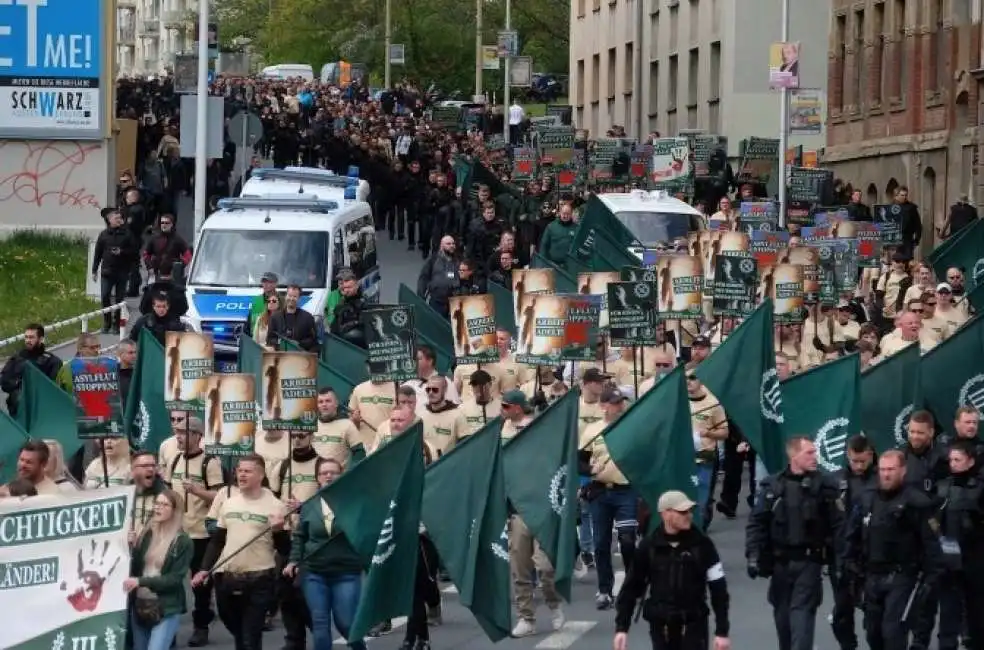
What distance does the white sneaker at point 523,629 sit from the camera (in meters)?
17.6

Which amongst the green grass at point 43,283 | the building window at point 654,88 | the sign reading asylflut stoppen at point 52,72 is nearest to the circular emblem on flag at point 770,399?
the green grass at point 43,283

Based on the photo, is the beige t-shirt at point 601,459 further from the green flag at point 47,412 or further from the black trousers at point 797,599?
the green flag at point 47,412

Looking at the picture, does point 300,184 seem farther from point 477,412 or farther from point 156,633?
point 156,633

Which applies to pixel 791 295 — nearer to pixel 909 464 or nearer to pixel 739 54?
pixel 909 464

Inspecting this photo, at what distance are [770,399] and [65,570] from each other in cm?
764

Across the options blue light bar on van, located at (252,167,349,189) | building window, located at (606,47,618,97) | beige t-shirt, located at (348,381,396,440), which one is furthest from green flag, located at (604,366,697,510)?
building window, located at (606,47,618,97)

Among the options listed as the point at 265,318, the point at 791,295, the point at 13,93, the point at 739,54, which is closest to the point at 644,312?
the point at 791,295

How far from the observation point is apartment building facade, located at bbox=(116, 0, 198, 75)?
140 m

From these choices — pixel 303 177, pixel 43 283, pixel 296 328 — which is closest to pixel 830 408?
pixel 296 328

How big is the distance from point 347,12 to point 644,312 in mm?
84458

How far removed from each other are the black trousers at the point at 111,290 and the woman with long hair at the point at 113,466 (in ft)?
48.4

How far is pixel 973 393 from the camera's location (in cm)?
2006

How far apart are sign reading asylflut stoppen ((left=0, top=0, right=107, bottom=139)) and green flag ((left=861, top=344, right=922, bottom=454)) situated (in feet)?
78.1

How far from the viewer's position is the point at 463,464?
53.7 ft
